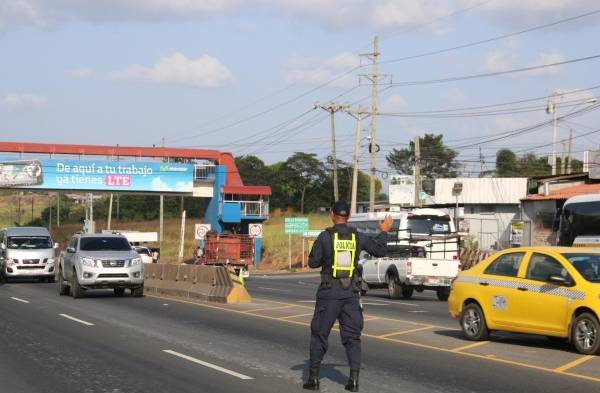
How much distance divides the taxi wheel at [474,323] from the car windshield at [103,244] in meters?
13.3

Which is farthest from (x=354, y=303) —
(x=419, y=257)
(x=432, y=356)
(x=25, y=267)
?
(x=25, y=267)

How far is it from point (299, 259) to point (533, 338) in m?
51.8

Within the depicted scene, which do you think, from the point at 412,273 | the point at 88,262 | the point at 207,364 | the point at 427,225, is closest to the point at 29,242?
the point at 88,262

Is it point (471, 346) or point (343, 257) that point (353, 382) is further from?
point (471, 346)

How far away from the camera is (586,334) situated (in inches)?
466

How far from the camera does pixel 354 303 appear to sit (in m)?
8.80

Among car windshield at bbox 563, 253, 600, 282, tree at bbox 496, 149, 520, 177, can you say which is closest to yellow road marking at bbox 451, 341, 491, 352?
car windshield at bbox 563, 253, 600, 282

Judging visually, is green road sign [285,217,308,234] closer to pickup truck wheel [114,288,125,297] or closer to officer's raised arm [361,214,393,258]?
pickup truck wheel [114,288,125,297]

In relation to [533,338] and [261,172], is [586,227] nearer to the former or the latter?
[533,338]

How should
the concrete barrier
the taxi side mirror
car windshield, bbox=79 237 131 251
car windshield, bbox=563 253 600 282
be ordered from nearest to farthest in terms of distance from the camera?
1. the taxi side mirror
2. car windshield, bbox=563 253 600 282
3. the concrete barrier
4. car windshield, bbox=79 237 131 251

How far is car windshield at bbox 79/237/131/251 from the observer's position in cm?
2463

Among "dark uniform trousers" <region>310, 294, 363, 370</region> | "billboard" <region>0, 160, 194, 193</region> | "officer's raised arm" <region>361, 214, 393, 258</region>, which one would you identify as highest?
"billboard" <region>0, 160, 194, 193</region>

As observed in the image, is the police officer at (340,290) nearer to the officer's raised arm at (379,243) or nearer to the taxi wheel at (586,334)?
the officer's raised arm at (379,243)

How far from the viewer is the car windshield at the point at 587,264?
481 inches
